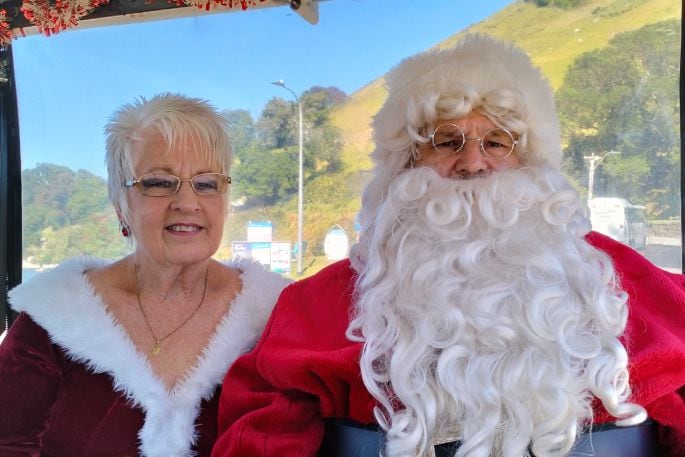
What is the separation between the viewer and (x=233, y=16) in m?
2.48

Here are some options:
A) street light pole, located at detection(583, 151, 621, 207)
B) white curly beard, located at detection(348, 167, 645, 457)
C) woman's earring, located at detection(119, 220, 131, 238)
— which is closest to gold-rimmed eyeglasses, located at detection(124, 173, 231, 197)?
woman's earring, located at detection(119, 220, 131, 238)

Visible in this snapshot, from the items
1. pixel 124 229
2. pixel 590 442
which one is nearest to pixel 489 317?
pixel 590 442

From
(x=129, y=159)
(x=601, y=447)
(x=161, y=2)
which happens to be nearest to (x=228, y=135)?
(x=129, y=159)

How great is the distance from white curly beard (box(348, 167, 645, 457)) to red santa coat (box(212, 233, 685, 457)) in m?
0.06

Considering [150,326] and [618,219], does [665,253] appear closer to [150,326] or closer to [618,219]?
[618,219]

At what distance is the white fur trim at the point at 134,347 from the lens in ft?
4.66

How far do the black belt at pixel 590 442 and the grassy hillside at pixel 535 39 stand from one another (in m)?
0.93

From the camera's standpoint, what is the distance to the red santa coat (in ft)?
3.54

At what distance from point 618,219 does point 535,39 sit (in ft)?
2.55

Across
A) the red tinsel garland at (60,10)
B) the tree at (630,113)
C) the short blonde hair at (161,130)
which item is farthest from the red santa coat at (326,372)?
the red tinsel garland at (60,10)

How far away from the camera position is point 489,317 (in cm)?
113

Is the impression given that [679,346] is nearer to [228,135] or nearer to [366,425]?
[366,425]

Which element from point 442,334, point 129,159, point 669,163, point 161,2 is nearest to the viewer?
point 442,334

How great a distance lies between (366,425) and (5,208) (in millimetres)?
2120
